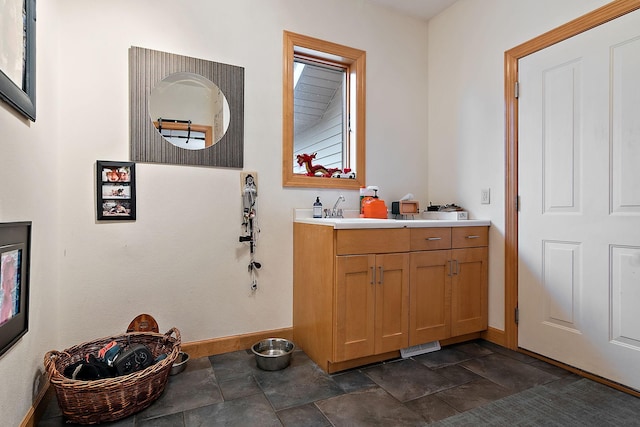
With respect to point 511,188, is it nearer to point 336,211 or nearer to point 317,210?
point 336,211

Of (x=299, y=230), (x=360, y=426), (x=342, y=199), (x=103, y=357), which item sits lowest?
(x=360, y=426)

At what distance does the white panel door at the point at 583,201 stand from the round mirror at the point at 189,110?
217cm

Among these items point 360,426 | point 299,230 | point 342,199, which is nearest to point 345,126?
point 342,199

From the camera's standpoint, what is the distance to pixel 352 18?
114 inches

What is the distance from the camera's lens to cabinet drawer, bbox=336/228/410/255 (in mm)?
2100

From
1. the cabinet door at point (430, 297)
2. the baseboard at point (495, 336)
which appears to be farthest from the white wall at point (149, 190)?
the baseboard at point (495, 336)

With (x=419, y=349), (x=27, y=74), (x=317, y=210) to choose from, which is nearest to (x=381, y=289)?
(x=419, y=349)

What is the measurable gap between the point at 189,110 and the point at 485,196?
2304 mm

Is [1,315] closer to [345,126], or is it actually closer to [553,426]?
[553,426]

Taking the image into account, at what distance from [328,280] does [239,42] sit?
1.81 metres

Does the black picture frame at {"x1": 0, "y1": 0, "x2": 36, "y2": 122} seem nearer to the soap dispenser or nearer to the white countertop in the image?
the white countertop

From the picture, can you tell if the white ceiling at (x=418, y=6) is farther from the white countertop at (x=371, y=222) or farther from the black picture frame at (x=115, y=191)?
the black picture frame at (x=115, y=191)

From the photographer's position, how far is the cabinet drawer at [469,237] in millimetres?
2540

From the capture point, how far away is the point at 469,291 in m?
2.60
